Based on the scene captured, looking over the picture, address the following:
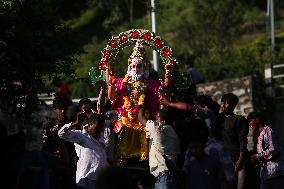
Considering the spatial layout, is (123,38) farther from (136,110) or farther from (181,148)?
(181,148)

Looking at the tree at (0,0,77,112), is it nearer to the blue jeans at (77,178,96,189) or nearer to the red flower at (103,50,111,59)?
the blue jeans at (77,178,96,189)

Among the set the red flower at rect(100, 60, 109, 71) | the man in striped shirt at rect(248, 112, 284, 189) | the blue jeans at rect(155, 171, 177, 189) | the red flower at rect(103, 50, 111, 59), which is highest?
the red flower at rect(103, 50, 111, 59)

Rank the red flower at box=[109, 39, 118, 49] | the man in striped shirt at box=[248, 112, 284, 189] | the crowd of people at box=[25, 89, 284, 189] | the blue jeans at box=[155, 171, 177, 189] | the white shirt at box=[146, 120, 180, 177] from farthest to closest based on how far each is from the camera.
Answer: the red flower at box=[109, 39, 118, 49] → the man in striped shirt at box=[248, 112, 284, 189] → the white shirt at box=[146, 120, 180, 177] → the blue jeans at box=[155, 171, 177, 189] → the crowd of people at box=[25, 89, 284, 189]

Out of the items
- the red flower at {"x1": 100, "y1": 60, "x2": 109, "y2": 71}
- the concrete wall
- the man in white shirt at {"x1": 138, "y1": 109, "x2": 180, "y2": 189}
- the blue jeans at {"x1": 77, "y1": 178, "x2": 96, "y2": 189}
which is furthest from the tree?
the concrete wall

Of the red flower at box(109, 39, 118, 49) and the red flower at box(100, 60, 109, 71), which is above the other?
the red flower at box(109, 39, 118, 49)

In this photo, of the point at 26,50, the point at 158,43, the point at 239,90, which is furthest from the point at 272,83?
the point at 26,50

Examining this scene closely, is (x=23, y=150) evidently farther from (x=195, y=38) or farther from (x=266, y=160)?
(x=195, y=38)

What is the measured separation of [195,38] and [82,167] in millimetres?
25476

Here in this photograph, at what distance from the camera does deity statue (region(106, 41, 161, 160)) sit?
12.8 m

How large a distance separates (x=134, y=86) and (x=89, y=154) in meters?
2.52

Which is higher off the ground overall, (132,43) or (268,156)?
(132,43)

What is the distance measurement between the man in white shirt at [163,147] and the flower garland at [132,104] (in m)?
2.06

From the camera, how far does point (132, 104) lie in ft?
43.3

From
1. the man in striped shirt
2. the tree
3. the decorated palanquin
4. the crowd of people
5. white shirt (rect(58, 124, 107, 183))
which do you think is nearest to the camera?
the crowd of people
